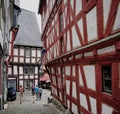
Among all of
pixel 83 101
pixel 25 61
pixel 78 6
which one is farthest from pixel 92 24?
pixel 25 61

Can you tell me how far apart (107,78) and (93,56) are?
2.96ft

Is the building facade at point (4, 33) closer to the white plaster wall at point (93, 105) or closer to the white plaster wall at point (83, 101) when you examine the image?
the white plaster wall at point (83, 101)

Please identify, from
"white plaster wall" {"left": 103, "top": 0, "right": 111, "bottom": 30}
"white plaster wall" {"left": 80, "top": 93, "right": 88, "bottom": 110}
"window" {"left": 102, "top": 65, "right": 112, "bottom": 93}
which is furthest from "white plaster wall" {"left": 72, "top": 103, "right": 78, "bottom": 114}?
"white plaster wall" {"left": 103, "top": 0, "right": 111, "bottom": 30}

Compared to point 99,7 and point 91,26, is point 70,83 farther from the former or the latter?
point 99,7

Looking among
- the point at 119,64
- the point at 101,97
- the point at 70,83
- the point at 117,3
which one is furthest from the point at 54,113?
the point at 117,3

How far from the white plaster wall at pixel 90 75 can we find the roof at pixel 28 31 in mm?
18292

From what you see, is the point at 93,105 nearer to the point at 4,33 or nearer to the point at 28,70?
the point at 4,33

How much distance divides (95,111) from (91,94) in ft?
1.91

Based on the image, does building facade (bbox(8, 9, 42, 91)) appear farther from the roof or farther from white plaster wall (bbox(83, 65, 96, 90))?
white plaster wall (bbox(83, 65, 96, 90))

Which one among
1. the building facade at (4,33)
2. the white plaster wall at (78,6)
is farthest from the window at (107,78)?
the building facade at (4,33)

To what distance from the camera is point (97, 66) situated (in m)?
6.36

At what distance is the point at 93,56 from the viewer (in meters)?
6.51

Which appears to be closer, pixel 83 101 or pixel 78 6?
pixel 83 101

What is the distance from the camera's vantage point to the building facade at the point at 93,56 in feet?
17.5
